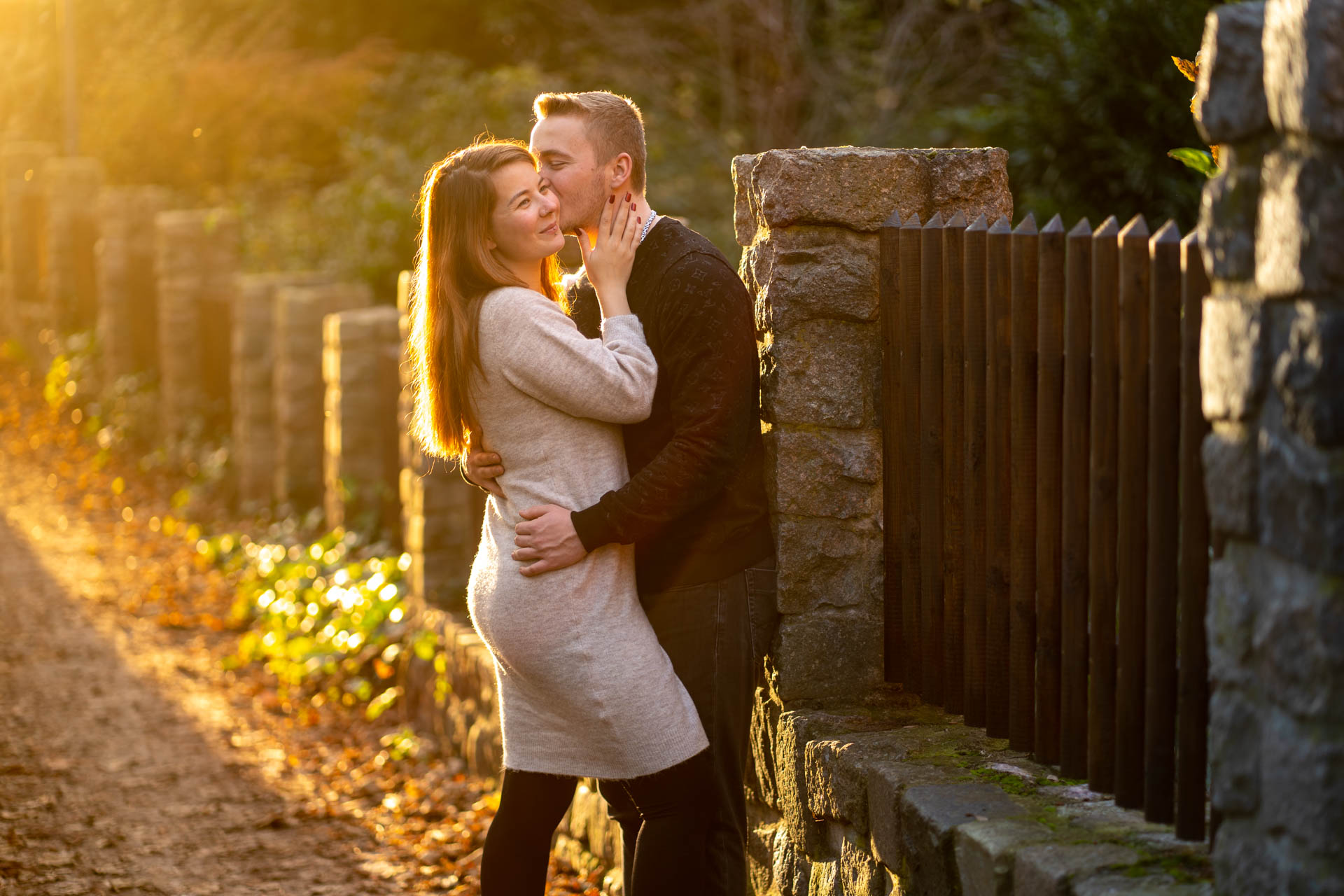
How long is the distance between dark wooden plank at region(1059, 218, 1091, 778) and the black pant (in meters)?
0.77

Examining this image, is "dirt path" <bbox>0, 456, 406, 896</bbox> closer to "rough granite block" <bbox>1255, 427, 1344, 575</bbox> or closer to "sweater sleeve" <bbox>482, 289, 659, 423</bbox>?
"sweater sleeve" <bbox>482, 289, 659, 423</bbox>

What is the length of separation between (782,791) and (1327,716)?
1.85m

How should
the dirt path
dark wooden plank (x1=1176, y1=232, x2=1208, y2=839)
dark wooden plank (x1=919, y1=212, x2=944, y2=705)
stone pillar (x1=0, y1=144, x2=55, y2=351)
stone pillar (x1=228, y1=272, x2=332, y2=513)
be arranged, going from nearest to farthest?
dark wooden plank (x1=1176, y1=232, x2=1208, y2=839) < dark wooden plank (x1=919, y1=212, x2=944, y2=705) < the dirt path < stone pillar (x1=228, y1=272, x2=332, y2=513) < stone pillar (x1=0, y1=144, x2=55, y2=351)

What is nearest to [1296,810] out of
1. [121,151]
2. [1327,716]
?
[1327,716]

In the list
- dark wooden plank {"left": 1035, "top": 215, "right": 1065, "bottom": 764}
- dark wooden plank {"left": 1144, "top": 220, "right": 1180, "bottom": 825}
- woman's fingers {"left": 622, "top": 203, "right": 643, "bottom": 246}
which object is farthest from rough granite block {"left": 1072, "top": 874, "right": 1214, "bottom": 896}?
woman's fingers {"left": 622, "top": 203, "right": 643, "bottom": 246}

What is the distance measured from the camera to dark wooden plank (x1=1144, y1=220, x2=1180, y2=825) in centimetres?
266

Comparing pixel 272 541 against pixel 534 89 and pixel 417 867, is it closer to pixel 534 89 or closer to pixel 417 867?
pixel 417 867

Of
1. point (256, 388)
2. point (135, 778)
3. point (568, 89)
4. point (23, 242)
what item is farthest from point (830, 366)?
point (23, 242)

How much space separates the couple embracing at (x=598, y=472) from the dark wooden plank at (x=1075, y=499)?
0.77m

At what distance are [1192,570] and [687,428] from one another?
3.78ft

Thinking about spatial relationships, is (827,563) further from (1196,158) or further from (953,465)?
(1196,158)

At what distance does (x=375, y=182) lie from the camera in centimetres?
1191

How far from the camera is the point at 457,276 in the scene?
3.31m

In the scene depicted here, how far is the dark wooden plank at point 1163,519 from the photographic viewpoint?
266 cm
